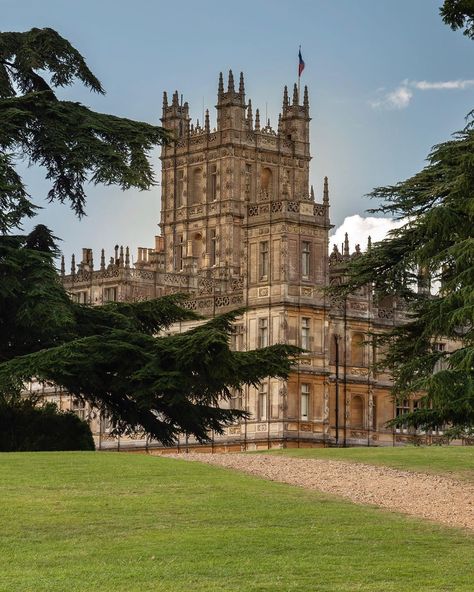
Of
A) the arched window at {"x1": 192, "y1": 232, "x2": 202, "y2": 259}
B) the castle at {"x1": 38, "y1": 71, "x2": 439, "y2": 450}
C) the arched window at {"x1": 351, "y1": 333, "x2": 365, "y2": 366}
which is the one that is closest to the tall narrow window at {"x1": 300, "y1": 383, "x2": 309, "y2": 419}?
the castle at {"x1": 38, "y1": 71, "x2": 439, "y2": 450}

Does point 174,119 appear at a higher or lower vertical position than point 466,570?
higher

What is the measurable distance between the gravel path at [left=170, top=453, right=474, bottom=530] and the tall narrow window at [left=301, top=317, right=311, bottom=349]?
35.0m

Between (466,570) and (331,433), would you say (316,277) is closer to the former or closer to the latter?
(331,433)

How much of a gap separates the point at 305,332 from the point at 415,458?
3487 centimetres

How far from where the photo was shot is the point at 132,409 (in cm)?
3791

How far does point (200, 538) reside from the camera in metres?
22.7

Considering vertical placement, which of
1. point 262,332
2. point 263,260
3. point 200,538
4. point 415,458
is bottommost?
point 200,538

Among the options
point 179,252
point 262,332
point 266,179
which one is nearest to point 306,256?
point 262,332

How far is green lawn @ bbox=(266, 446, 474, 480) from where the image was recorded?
107ft

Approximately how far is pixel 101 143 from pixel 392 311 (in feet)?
Answer: 129

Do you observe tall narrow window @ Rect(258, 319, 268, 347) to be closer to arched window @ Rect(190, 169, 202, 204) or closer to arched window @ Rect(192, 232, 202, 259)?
arched window @ Rect(192, 232, 202, 259)

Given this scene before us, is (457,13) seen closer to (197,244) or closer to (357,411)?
(357,411)

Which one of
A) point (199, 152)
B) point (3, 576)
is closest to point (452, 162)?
point (3, 576)

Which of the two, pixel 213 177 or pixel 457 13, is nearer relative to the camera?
pixel 457 13
